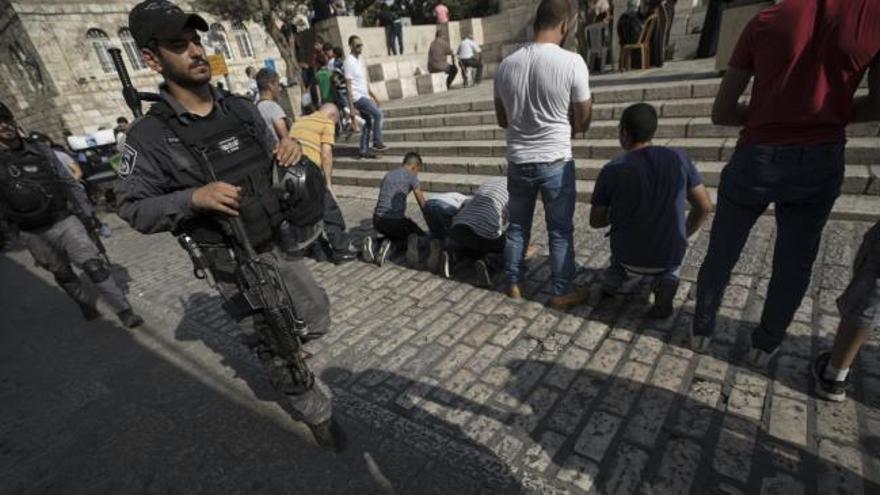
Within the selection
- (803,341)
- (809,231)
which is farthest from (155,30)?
(803,341)

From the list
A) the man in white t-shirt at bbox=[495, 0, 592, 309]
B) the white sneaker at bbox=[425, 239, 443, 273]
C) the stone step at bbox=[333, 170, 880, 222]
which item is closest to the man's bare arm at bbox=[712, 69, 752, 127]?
the man in white t-shirt at bbox=[495, 0, 592, 309]

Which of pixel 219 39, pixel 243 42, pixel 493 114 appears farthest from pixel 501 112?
pixel 243 42

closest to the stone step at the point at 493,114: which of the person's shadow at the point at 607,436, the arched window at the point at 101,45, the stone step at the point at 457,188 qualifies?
the stone step at the point at 457,188

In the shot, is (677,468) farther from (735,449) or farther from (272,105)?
(272,105)

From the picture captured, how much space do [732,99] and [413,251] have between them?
10.3 feet

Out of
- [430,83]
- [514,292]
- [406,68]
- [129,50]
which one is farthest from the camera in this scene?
[129,50]

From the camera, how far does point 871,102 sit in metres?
1.83

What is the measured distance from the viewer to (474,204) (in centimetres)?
384

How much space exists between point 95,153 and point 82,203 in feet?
40.4

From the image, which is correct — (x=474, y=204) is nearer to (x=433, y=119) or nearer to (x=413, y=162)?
(x=413, y=162)

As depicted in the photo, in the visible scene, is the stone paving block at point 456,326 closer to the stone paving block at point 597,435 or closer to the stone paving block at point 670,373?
the stone paving block at point 597,435

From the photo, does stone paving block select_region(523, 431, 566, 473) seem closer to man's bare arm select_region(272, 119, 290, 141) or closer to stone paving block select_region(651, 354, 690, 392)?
stone paving block select_region(651, 354, 690, 392)

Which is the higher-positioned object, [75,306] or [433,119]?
[433,119]

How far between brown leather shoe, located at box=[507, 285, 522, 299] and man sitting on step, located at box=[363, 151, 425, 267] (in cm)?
128
